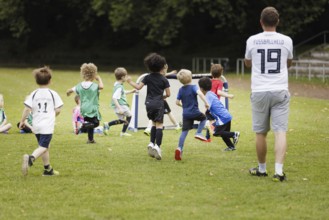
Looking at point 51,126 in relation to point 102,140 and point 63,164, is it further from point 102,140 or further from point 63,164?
point 102,140

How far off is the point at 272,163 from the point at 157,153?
1681 mm

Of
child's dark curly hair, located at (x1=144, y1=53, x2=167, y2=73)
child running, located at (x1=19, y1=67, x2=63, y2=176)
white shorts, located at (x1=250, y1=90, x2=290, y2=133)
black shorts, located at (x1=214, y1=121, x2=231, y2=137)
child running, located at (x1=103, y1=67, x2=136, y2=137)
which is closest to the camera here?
white shorts, located at (x1=250, y1=90, x2=290, y2=133)

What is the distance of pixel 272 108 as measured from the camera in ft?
31.3

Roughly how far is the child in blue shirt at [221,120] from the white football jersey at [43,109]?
3442 mm

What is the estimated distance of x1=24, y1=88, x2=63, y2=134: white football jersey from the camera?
9.88 m

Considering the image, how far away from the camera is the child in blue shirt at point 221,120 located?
12.6 metres

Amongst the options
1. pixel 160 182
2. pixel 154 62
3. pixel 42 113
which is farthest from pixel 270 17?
pixel 42 113

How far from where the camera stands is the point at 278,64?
949 cm

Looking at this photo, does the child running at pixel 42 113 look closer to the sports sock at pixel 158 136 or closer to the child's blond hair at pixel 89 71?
the sports sock at pixel 158 136

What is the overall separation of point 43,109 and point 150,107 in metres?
2.21

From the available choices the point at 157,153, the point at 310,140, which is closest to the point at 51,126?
the point at 157,153

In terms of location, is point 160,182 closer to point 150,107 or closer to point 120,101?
point 150,107

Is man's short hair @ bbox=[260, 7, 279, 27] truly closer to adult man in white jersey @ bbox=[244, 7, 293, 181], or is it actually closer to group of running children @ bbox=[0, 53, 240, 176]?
adult man in white jersey @ bbox=[244, 7, 293, 181]

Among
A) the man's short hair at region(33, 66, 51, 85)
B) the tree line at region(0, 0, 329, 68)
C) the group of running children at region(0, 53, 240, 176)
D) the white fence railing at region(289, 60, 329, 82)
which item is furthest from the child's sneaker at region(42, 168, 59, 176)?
the tree line at region(0, 0, 329, 68)
